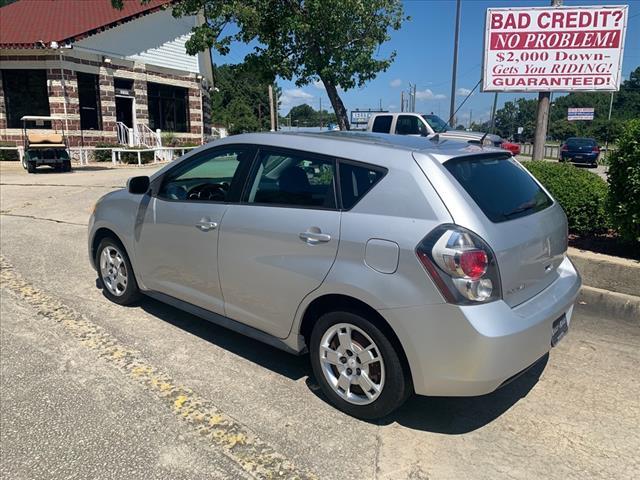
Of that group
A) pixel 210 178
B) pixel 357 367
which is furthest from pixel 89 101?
pixel 357 367

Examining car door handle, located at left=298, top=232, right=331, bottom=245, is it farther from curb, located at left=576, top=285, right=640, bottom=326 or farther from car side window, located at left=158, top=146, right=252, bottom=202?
curb, located at left=576, top=285, right=640, bottom=326

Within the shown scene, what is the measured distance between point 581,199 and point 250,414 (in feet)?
15.1

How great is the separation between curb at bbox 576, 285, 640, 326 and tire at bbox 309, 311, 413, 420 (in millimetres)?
2845

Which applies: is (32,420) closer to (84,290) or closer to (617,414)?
(84,290)

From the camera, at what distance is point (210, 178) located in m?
4.27

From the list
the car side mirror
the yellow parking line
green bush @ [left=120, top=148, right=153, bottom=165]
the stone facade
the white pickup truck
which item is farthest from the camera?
green bush @ [left=120, top=148, right=153, bottom=165]

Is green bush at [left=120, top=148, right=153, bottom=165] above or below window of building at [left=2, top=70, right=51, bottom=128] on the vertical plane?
below

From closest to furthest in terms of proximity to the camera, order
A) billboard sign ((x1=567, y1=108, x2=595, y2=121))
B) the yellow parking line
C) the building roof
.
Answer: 1. the yellow parking line
2. the building roof
3. billboard sign ((x1=567, y1=108, x2=595, y2=121))

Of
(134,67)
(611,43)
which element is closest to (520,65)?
(611,43)

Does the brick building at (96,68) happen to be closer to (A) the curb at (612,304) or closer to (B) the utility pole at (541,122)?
(B) the utility pole at (541,122)

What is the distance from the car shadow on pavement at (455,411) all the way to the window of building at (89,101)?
22650 millimetres

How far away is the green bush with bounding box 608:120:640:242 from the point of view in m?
4.85

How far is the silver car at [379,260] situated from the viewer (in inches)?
106

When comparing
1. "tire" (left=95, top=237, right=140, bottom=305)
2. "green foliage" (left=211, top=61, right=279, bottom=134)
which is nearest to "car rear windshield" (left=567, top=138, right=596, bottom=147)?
"tire" (left=95, top=237, right=140, bottom=305)
